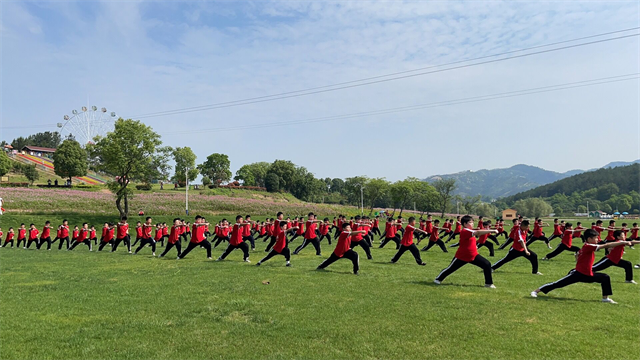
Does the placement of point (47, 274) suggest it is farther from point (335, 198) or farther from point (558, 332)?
point (335, 198)

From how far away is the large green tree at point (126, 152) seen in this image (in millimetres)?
39719

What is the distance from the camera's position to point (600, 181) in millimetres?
167000

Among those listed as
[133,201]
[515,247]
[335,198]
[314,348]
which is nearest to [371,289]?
[314,348]

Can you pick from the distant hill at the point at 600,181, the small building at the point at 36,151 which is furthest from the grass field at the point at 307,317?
the distant hill at the point at 600,181

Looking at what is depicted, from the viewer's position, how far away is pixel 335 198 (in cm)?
13738

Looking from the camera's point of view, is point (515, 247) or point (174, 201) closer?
point (515, 247)

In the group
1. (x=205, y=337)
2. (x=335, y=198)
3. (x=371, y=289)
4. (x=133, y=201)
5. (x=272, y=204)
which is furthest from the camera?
(x=335, y=198)

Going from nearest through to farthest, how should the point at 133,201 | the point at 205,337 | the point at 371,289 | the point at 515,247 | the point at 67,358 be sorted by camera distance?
the point at 67,358, the point at 205,337, the point at 371,289, the point at 515,247, the point at 133,201

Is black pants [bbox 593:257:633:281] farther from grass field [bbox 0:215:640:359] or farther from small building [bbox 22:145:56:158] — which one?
small building [bbox 22:145:56:158]

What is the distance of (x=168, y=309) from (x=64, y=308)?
2.28 metres

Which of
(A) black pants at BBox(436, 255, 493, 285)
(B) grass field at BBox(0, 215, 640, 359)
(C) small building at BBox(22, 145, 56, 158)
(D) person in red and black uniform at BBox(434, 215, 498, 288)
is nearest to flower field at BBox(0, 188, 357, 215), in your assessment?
(B) grass field at BBox(0, 215, 640, 359)

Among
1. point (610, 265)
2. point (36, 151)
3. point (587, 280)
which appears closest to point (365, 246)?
point (610, 265)

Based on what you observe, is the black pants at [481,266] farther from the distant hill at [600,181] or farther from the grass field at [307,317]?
the distant hill at [600,181]

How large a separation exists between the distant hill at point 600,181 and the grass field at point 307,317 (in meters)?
178
